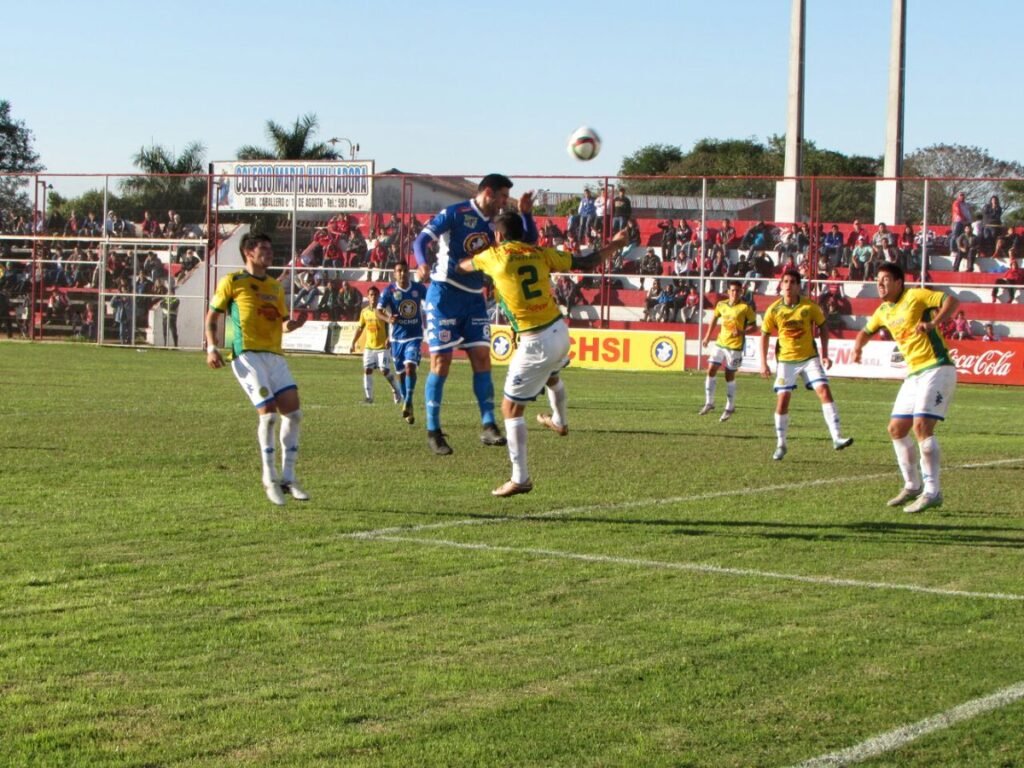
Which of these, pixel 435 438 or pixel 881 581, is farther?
pixel 435 438

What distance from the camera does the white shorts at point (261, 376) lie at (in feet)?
37.4

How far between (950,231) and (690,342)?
6.79 metres

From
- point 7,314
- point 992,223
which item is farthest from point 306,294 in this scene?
point 992,223

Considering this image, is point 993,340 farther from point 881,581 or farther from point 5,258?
point 5,258

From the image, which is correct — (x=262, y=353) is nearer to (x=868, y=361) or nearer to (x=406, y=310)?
(x=406, y=310)

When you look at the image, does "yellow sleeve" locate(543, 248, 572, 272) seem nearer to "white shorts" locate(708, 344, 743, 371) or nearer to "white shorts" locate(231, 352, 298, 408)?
"white shorts" locate(231, 352, 298, 408)

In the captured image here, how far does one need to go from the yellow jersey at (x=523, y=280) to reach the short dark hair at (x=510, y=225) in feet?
0.18

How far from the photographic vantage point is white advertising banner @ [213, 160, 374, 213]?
4231 centimetres

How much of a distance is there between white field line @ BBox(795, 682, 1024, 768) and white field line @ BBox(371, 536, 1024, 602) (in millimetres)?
2112

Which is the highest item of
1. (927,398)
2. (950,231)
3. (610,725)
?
(950,231)

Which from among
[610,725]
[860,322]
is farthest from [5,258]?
[610,725]

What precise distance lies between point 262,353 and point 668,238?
86.2 feet

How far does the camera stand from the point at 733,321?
23391 millimetres

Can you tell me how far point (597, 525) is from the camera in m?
10.6
